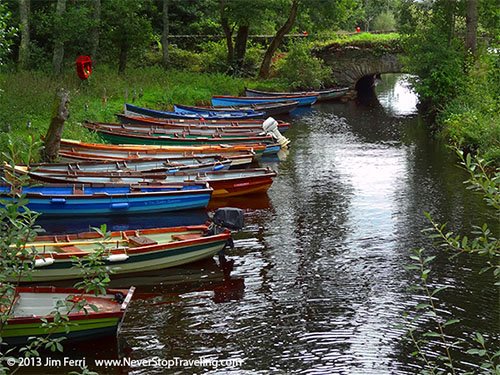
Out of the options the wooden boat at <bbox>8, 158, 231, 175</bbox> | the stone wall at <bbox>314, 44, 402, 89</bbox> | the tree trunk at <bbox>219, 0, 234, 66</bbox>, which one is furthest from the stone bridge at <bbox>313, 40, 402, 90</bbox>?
the wooden boat at <bbox>8, 158, 231, 175</bbox>

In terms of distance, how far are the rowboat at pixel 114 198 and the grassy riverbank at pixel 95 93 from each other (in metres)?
2.19

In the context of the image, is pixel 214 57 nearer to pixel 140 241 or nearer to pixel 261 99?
pixel 261 99

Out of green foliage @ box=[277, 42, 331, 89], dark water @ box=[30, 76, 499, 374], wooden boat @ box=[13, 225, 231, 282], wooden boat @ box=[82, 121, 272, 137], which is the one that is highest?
green foliage @ box=[277, 42, 331, 89]

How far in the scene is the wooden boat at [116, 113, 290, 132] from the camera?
28.0 m

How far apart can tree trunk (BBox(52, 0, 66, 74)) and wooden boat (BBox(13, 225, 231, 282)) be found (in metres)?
17.4

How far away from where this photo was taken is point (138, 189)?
63.8ft

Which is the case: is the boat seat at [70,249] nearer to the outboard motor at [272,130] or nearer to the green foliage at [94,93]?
the green foliage at [94,93]

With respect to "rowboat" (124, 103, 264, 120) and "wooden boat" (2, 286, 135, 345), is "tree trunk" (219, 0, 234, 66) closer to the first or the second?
"rowboat" (124, 103, 264, 120)

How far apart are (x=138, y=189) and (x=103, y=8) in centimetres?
1729

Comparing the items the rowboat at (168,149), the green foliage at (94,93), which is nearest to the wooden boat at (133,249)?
the green foliage at (94,93)

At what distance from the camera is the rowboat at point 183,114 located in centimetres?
2912

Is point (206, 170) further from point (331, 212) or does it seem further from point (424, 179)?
point (424, 179)

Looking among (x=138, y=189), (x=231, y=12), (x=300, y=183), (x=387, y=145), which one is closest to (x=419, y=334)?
(x=138, y=189)

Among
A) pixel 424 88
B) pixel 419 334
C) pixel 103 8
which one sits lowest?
pixel 419 334
